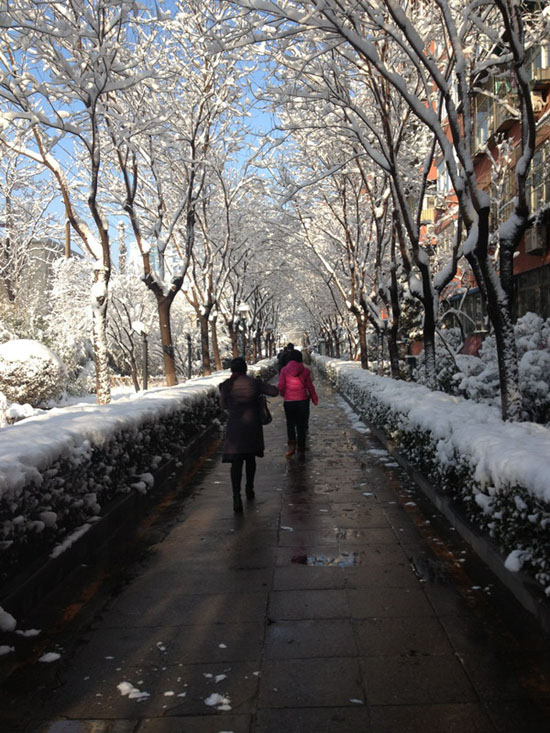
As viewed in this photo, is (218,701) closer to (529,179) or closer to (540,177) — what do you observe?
(540,177)

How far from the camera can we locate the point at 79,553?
5.28 m

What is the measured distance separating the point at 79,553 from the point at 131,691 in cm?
211

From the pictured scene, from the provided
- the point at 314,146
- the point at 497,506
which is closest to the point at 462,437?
the point at 497,506

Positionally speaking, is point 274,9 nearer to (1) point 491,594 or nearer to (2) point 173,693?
(1) point 491,594

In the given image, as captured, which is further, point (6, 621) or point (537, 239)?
point (537, 239)

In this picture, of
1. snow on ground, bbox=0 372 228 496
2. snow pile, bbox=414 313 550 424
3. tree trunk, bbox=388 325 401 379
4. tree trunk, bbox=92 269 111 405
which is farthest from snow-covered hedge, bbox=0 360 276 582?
tree trunk, bbox=388 325 401 379

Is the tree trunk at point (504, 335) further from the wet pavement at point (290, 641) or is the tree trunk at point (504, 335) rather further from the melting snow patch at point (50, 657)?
the melting snow patch at point (50, 657)

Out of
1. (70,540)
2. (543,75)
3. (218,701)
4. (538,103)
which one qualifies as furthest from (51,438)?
(538,103)

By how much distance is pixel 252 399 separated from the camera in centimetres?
769

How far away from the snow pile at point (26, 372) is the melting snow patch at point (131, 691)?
17.0 m

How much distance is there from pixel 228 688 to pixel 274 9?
6.54 meters

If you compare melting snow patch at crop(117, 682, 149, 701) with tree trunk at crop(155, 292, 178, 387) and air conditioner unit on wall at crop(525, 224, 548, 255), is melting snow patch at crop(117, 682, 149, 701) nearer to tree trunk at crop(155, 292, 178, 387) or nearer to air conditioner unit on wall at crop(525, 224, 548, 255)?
tree trunk at crop(155, 292, 178, 387)

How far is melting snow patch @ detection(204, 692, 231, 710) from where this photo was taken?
10.4 feet

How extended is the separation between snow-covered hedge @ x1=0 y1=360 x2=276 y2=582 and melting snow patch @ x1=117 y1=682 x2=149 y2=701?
3.84 feet
